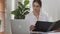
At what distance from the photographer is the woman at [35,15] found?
1.32m

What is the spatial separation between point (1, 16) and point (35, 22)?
457 mm

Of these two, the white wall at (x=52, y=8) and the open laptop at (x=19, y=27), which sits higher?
the white wall at (x=52, y=8)

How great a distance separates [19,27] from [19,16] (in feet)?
0.43

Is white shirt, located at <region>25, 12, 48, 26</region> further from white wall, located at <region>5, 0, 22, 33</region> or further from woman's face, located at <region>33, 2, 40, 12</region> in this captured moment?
white wall, located at <region>5, 0, 22, 33</region>

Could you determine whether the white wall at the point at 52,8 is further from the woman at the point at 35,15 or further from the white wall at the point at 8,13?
the white wall at the point at 8,13

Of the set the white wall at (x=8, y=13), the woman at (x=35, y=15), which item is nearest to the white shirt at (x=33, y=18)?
the woman at (x=35, y=15)

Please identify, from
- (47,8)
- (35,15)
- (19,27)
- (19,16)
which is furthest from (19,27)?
(47,8)

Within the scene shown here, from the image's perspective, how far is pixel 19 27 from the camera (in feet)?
4.10

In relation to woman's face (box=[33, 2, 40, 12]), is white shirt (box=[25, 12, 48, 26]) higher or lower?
lower

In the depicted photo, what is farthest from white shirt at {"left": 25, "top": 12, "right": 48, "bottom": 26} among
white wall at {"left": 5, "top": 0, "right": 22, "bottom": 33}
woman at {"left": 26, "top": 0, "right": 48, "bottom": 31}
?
white wall at {"left": 5, "top": 0, "right": 22, "bottom": 33}

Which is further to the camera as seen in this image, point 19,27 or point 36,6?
point 36,6

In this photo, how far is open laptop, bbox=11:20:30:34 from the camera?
1242 millimetres

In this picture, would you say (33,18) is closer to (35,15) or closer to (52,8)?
(35,15)

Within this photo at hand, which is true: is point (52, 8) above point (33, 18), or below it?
above
